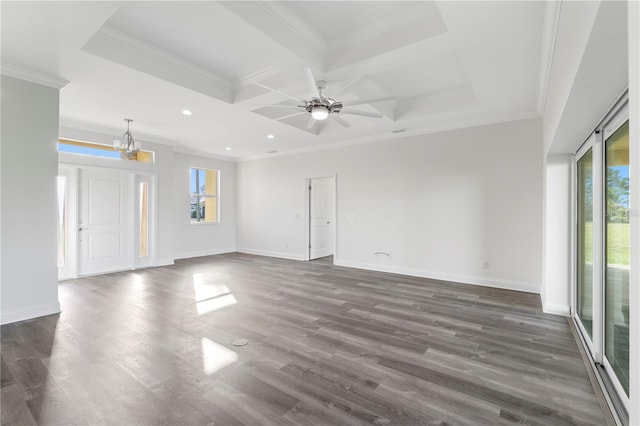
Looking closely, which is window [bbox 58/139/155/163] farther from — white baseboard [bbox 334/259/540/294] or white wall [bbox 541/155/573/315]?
white wall [bbox 541/155/573/315]

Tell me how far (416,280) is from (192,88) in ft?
15.0

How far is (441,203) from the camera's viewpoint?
5266mm

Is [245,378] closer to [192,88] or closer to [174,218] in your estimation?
[192,88]

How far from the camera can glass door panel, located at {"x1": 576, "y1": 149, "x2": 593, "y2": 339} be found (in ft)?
9.24

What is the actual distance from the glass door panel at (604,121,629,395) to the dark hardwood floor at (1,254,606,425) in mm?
339

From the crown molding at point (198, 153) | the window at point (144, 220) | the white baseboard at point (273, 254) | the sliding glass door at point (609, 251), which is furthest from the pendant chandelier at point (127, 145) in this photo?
the sliding glass door at point (609, 251)

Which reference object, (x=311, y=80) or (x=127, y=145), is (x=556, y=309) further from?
(x=127, y=145)

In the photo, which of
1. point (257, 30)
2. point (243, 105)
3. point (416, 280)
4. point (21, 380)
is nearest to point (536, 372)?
point (416, 280)

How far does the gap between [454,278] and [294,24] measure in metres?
4.55

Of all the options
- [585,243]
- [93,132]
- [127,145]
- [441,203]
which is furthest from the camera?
[93,132]

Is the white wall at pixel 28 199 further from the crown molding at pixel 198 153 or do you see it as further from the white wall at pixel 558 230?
the white wall at pixel 558 230

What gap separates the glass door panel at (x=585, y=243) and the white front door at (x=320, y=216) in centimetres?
452

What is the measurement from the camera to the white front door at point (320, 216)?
7352 millimetres

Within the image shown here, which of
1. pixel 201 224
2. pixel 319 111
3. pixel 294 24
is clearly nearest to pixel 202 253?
pixel 201 224
